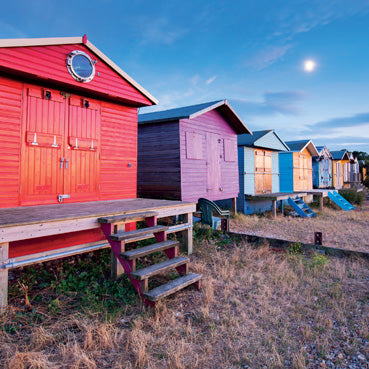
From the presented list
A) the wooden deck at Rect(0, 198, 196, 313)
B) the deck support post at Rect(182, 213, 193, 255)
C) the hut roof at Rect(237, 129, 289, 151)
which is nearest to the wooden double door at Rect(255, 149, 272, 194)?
the hut roof at Rect(237, 129, 289, 151)

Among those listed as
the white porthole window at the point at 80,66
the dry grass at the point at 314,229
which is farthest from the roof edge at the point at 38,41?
the dry grass at the point at 314,229

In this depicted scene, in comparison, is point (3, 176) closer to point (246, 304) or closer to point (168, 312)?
point (168, 312)

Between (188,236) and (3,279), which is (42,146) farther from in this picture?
(188,236)

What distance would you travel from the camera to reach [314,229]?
9.91 metres

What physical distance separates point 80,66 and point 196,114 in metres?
4.45

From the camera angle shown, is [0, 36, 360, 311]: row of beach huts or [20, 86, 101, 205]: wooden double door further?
[20, 86, 101, 205]: wooden double door

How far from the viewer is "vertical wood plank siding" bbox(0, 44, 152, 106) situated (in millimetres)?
4641

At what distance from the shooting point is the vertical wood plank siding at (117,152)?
6.45 metres

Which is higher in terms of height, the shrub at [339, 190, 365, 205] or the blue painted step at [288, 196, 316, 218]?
the shrub at [339, 190, 365, 205]

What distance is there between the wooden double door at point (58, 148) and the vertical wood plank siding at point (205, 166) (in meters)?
3.70

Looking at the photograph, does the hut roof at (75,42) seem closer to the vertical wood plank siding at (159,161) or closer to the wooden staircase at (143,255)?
the vertical wood plank siding at (159,161)

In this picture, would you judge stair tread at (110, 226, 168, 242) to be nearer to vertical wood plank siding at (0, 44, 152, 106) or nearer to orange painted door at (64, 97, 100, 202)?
orange painted door at (64, 97, 100, 202)

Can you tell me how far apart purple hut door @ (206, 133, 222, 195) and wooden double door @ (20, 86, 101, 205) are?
518cm

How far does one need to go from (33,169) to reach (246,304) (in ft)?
15.7
